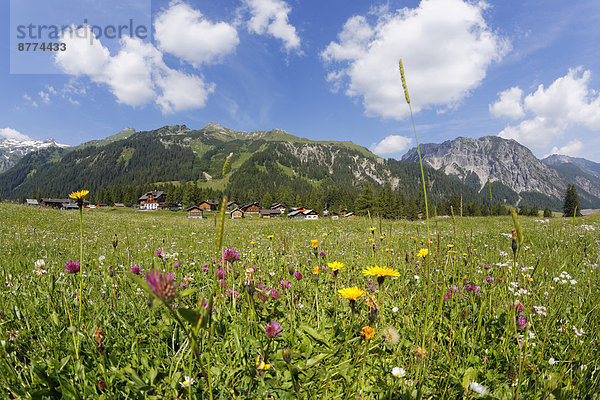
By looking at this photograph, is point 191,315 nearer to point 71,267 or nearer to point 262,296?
point 71,267

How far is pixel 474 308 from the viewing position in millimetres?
2775

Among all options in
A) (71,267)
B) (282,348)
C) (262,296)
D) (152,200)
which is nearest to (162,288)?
(282,348)

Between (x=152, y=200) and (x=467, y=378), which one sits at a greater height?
(x=152, y=200)

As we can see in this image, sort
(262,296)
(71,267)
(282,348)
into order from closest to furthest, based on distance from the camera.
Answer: (71,267) → (282,348) → (262,296)

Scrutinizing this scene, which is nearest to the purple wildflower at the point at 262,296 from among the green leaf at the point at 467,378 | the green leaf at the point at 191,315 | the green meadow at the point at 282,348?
the green meadow at the point at 282,348

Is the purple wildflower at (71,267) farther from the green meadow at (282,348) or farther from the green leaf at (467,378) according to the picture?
the green leaf at (467,378)

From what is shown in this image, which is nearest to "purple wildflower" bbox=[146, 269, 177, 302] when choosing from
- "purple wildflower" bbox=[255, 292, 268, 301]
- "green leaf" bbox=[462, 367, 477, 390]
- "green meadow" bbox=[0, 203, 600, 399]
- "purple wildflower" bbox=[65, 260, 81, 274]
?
"green meadow" bbox=[0, 203, 600, 399]

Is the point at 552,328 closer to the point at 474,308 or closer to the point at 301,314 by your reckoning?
the point at 474,308

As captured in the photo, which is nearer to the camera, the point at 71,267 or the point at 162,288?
the point at 162,288

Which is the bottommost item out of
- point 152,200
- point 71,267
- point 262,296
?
point 262,296

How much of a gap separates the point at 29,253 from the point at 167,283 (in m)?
7.30

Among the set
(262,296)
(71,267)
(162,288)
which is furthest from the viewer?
(262,296)

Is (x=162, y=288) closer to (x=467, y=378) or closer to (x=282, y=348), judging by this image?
(x=282, y=348)

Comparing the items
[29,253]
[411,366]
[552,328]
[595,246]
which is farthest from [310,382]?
[595,246]
